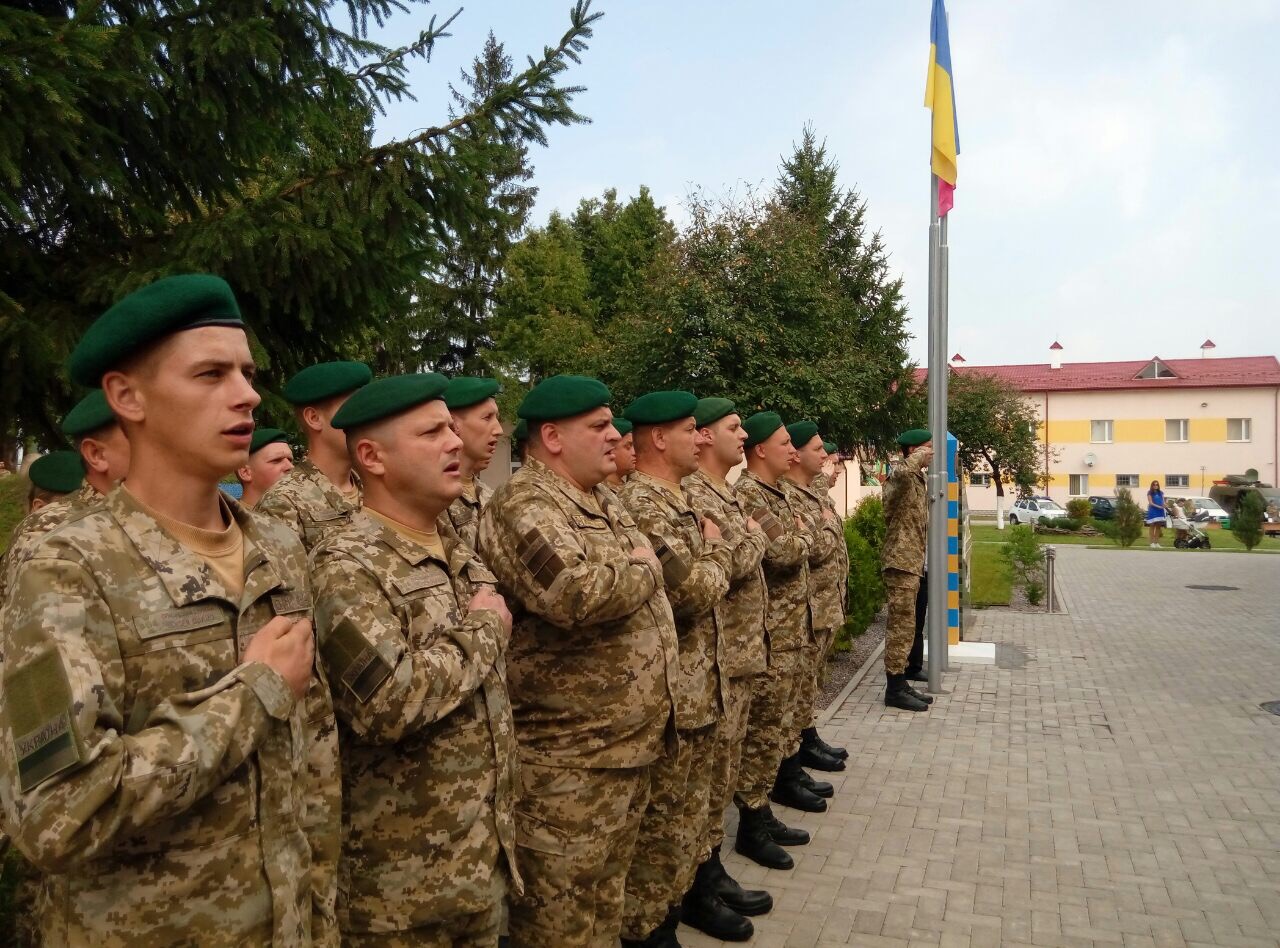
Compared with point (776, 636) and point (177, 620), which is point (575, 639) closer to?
point (177, 620)

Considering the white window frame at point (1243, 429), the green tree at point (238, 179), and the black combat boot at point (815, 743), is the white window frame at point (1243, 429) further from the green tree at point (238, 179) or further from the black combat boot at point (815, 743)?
the green tree at point (238, 179)

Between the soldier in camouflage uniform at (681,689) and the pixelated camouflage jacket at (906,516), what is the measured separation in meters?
4.45

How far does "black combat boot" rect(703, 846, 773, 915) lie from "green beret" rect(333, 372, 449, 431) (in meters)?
2.70

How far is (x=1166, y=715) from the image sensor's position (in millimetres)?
7953

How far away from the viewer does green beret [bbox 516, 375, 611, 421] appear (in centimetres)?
338

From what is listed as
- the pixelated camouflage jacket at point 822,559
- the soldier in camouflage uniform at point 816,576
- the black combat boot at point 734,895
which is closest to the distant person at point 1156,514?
the soldier in camouflage uniform at point 816,576

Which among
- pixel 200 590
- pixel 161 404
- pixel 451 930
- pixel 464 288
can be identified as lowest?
pixel 451 930

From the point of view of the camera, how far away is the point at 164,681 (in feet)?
5.57

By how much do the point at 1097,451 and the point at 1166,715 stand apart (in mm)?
48304

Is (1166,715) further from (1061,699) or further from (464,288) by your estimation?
(464,288)

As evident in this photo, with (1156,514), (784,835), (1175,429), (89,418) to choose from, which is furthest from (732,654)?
(1175,429)

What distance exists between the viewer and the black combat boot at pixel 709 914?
412cm

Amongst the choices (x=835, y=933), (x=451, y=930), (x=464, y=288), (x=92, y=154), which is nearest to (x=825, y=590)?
(x=835, y=933)

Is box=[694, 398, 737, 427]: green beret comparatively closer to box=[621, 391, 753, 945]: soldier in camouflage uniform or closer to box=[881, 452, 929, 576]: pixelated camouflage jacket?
box=[621, 391, 753, 945]: soldier in camouflage uniform
